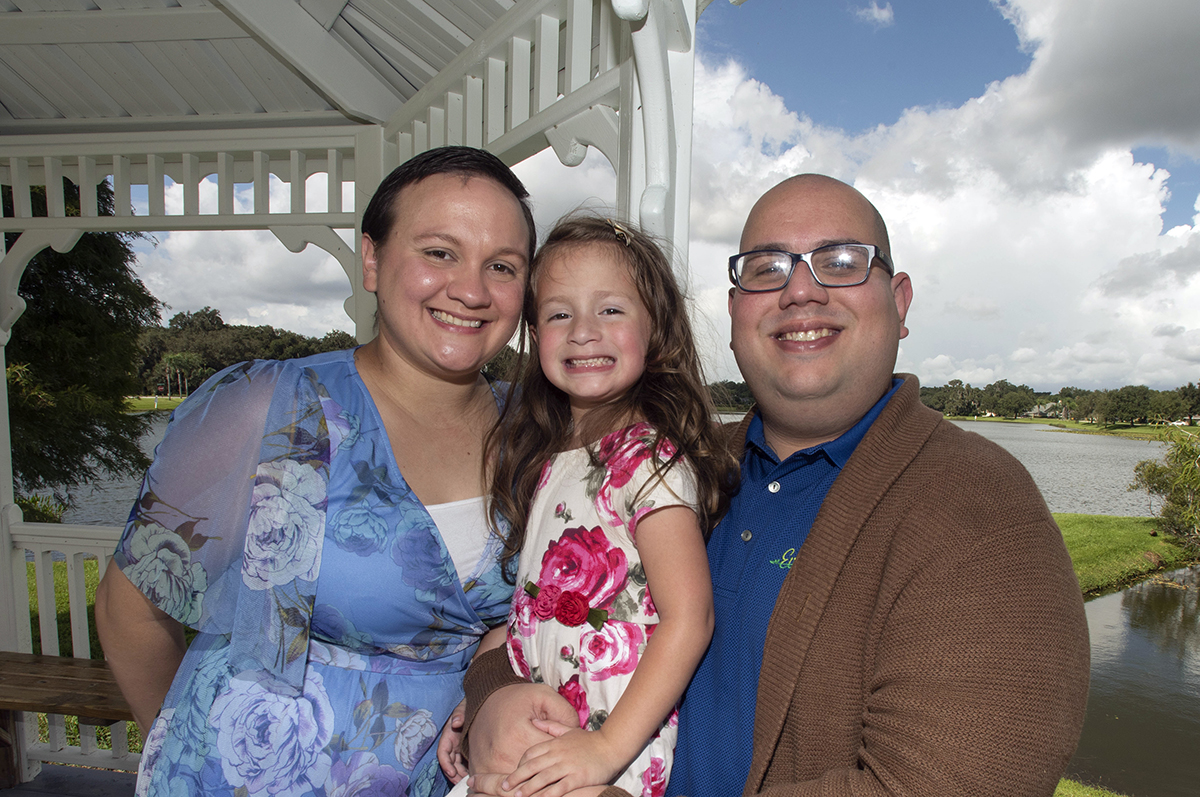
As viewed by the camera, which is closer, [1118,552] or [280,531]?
[280,531]

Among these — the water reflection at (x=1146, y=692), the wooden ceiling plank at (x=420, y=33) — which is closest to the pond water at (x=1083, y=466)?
the water reflection at (x=1146, y=692)

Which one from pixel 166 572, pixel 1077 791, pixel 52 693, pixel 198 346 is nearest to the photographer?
pixel 166 572

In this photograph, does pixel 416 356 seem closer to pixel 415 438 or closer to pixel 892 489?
pixel 415 438

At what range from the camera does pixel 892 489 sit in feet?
3.57

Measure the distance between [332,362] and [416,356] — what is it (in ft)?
0.63

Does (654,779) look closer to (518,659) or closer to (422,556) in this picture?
(518,659)

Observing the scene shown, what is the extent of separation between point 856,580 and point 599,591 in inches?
18.4

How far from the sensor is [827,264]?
1323 mm

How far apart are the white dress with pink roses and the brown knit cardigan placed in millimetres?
165

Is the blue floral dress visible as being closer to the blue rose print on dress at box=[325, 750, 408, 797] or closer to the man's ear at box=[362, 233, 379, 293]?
the blue rose print on dress at box=[325, 750, 408, 797]

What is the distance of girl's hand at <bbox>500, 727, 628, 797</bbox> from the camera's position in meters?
1.09

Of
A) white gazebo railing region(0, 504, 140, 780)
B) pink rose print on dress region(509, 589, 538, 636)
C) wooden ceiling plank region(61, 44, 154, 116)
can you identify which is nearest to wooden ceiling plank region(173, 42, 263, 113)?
wooden ceiling plank region(61, 44, 154, 116)

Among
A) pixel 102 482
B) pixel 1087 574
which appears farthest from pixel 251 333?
pixel 1087 574

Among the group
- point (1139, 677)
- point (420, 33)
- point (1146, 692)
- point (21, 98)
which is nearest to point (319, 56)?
point (420, 33)
